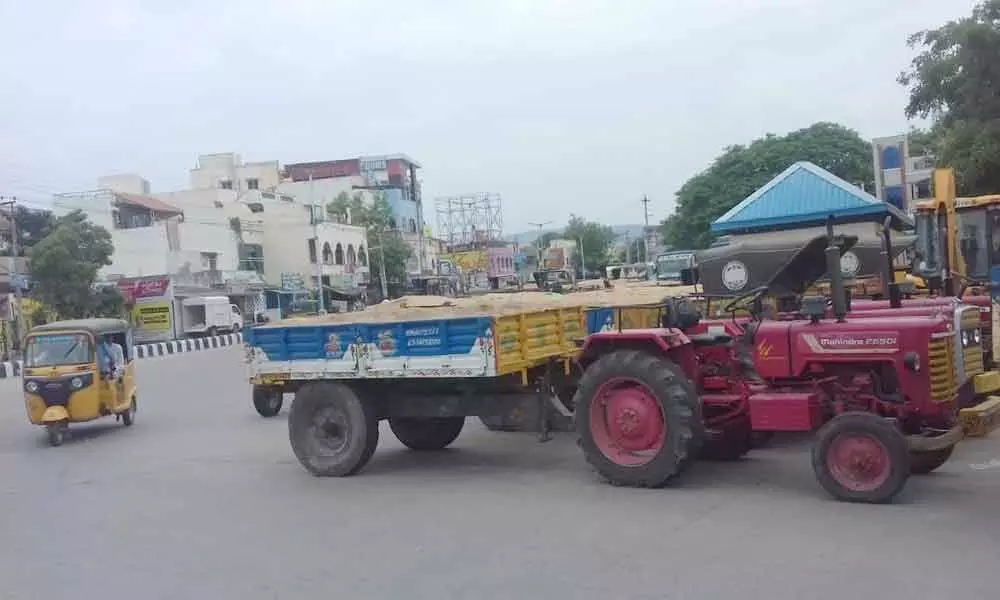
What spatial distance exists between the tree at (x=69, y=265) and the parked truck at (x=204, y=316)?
6.92m

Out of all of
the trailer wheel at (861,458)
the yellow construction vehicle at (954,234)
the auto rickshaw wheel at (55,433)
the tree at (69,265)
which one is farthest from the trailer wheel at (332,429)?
the tree at (69,265)

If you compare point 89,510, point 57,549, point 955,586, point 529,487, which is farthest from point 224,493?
point 955,586

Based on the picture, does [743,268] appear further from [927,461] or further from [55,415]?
[55,415]

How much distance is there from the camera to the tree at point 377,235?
6750cm

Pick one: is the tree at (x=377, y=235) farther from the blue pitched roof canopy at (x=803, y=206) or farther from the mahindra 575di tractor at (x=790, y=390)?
the mahindra 575di tractor at (x=790, y=390)

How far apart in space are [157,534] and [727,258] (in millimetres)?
6608

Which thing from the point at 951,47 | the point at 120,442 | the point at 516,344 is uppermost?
the point at 951,47

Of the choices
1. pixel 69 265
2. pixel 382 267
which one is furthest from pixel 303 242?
pixel 69 265

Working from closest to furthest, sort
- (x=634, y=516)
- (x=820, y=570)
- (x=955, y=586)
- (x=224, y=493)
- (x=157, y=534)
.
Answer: (x=955, y=586) → (x=820, y=570) → (x=634, y=516) → (x=157, y=534) → (x=224, y=493)

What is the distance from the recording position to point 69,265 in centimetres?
3812

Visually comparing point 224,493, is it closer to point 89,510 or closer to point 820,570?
point 89,510

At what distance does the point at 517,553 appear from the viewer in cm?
634

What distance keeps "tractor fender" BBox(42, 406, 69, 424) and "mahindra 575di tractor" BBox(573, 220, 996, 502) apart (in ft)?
28.8

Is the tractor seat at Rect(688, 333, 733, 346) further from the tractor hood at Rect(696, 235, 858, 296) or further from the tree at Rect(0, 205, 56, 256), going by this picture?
the tree at Rect(0, 205, 56, 256)
